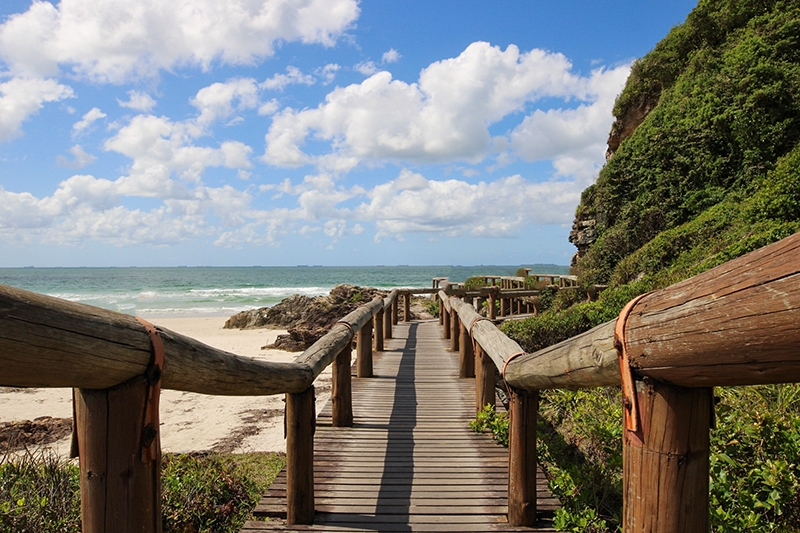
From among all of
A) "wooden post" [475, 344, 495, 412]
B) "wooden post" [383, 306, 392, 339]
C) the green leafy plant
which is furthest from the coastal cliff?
the green leafy plant

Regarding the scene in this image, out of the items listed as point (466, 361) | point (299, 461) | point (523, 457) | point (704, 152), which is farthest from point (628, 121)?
point (299, 461)

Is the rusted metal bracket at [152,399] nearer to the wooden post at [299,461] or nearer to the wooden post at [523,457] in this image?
the wooden post at [299,461]

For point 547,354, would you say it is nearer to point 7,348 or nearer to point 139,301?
point 7,348

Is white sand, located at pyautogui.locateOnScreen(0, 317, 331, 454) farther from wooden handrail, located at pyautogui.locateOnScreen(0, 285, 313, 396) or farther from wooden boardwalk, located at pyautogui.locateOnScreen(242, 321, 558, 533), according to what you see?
wooden handrail, located at pyautogui.locateOnScreen(0, 285, 313, 396)

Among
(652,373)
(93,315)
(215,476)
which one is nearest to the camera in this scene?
(93,315)

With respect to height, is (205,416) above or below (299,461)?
below

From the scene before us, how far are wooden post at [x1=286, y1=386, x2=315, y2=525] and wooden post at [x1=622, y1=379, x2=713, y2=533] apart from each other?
2.18 m

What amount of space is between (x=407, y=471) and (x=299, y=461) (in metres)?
1.23

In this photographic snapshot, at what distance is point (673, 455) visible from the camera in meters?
1.72

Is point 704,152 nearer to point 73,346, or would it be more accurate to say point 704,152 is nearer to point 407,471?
point 407,471

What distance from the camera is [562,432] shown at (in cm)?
618

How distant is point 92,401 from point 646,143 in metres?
19.7

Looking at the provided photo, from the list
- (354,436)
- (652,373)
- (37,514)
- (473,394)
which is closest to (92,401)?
(652,373)

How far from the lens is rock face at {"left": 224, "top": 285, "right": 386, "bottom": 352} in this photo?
53.9ft
